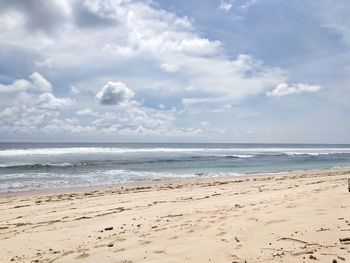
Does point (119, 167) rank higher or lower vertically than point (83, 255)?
lower

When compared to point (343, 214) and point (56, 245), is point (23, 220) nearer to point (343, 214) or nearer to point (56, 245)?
point (56, 245)

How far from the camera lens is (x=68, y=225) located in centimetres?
745

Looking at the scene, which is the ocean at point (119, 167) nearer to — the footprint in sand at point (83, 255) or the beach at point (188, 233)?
the beach at point (188, 233)

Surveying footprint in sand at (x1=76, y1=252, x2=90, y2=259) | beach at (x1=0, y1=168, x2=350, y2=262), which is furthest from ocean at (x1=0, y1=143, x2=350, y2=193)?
footprint in sand at (x1=76, y1=252, x2=90, y2=259)

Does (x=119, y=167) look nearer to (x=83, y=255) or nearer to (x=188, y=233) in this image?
(x=188, y=233)

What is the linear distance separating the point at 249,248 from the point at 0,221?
656 centimetres

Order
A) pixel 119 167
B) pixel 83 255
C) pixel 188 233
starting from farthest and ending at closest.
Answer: pixel 119 167 → pixel 188 233 → pixel 83 255

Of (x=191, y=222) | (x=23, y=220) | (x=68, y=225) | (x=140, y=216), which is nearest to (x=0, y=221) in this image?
(x=23, y=220)

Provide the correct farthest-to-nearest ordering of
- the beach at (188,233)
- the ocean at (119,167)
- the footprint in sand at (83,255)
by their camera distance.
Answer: the ocean at (119,167) < the footprint in sand at (83,255) < the beach at (188,233)

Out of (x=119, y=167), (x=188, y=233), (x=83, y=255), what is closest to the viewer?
(x=83, y=255)

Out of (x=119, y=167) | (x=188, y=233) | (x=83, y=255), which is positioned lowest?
(x=119, y=167)

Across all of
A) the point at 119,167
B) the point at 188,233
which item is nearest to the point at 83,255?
the point at 188,233

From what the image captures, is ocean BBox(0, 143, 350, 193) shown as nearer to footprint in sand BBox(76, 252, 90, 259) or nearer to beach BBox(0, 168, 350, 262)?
beach BBox(0, 168, 350, 262)

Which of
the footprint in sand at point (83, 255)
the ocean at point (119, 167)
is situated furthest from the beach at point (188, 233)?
the ocean at point (119, 167)
